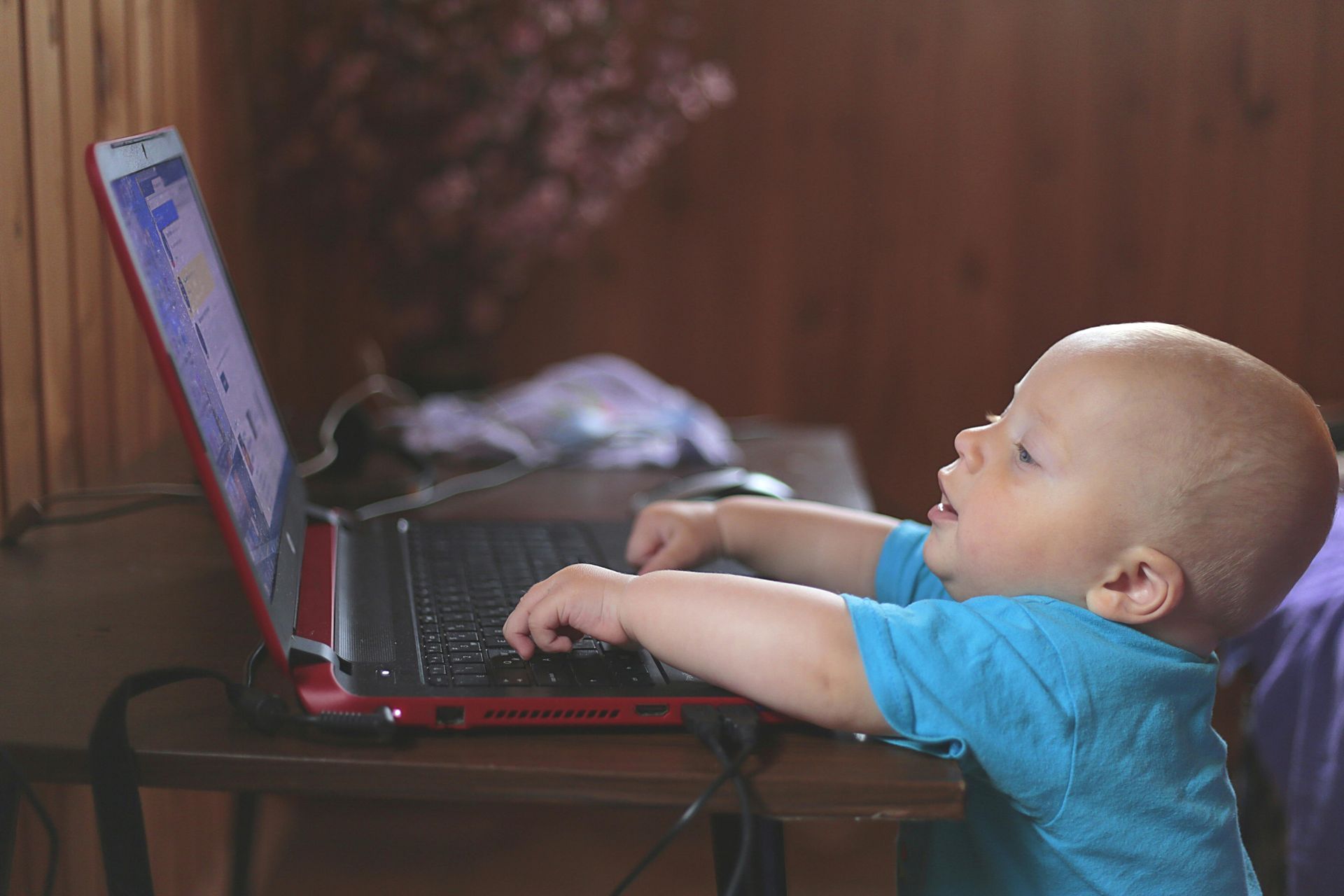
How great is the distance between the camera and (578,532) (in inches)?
43.4

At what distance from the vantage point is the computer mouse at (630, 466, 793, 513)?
1.24m

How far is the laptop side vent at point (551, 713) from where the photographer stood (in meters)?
0.67

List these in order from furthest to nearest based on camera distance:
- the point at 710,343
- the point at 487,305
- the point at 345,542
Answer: the point at 710,343
the point at 487,305
the point at 345,542

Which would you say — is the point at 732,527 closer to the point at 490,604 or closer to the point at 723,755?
the point at 490,604

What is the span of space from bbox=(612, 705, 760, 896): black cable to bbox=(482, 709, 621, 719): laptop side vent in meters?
0.04

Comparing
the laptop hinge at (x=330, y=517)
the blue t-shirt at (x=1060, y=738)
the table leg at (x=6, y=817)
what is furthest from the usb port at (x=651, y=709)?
the laptop hinge at (x=330, y=517)

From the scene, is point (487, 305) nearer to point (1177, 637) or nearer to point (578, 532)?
point (578, 532)

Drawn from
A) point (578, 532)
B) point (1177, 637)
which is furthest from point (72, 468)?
point (1177, 637)

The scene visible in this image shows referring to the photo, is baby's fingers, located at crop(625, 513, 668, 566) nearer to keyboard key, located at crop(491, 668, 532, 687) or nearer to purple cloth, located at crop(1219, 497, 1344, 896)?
keyboard key, located at crop(491, 668, 532, 687)

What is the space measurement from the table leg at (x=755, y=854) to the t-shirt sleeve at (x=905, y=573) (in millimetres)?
226

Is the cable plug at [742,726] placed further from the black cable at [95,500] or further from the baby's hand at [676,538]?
the black cable at [95,500]

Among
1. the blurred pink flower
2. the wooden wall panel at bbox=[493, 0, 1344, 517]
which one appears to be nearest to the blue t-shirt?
the blurred pink flower

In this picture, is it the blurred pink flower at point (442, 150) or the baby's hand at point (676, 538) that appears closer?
the baby's hand at point (676, 538)

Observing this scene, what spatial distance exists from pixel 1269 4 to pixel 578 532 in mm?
1820
